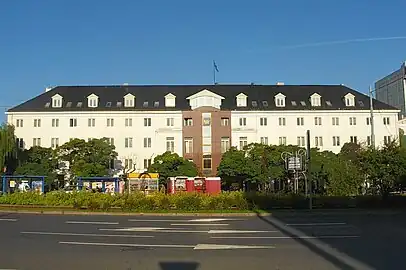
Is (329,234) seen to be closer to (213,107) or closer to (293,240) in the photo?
(293,240)

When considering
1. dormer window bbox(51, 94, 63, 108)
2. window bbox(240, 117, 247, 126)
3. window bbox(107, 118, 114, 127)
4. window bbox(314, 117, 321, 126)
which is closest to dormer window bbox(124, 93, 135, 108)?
window bbox(107, 118, 114, 127)

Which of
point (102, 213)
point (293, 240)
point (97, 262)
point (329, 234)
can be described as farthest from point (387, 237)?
point (102, 213)

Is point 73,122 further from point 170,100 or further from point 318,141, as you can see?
point 318,141

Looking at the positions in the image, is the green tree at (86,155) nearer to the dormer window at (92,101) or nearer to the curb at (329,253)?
the dormer window at (92,101)

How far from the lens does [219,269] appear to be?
34.4 feet

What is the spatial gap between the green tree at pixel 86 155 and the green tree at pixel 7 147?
610 cm

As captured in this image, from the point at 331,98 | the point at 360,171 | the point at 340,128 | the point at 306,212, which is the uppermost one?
the point at 331,98

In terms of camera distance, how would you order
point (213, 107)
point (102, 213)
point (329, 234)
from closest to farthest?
1. point (329, 234)
2. point (102, 213)
3. point (213, 107)

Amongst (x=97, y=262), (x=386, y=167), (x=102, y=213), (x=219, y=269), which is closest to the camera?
(x=219, y=269)

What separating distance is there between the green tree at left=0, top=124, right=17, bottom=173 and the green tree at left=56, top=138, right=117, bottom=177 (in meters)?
6.10

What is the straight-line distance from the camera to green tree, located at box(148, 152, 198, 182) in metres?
63.4

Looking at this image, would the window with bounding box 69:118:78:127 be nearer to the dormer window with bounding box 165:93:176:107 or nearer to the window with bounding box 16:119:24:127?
the window with bounding box 16:119:24:127

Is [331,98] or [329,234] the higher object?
[331,98]

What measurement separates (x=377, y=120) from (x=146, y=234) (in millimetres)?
64541
